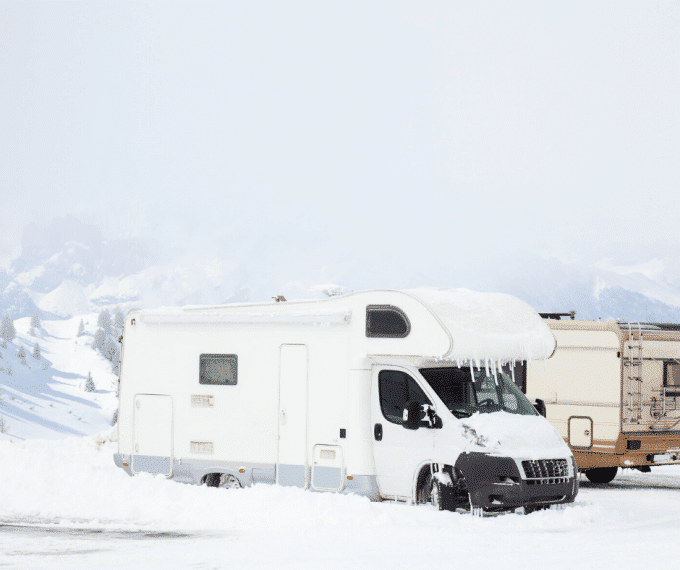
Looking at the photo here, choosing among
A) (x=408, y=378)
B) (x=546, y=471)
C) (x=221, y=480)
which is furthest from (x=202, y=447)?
(x=546, y=471)

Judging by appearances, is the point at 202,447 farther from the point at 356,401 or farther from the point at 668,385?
the point at 668,385

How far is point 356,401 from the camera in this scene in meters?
12.5

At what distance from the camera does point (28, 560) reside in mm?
9766

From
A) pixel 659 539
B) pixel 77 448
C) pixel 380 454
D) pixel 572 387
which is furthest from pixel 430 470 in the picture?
pixel 77 448

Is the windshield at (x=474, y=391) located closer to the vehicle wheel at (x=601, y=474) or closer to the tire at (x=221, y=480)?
the tire at (x=221, y=480)

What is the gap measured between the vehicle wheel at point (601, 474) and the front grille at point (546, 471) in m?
6.08

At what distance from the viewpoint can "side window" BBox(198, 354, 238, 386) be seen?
1353cm

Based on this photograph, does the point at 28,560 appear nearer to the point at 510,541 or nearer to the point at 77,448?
the point at 510,541

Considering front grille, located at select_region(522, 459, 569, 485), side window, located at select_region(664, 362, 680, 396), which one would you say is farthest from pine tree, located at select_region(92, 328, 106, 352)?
front grille, located at select_region(522, 459, 569, 485)

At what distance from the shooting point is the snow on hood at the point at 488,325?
12148 millimetres

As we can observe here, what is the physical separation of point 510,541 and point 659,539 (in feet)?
5.89

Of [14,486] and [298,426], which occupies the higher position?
[298,426]

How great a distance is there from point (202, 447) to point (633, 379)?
7472 mm

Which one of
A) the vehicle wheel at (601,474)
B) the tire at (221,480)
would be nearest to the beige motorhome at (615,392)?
the vehicle wheel at (601,474)
